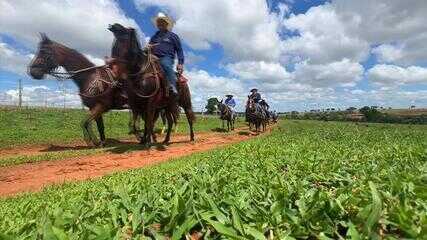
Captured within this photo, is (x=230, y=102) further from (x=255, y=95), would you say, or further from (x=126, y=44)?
(x=126, y=44)

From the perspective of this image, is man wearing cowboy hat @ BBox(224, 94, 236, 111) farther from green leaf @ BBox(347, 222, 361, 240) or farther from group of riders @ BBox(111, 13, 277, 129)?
green leaf @ BBox(347, 222, 361, 240)

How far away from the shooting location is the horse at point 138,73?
15109 millimetres

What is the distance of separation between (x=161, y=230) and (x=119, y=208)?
0.87 m

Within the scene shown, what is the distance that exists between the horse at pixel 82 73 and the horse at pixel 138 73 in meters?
0.97

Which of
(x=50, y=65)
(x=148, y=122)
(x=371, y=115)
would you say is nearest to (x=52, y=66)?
(x=50, y=65)

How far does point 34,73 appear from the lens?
16.4 m

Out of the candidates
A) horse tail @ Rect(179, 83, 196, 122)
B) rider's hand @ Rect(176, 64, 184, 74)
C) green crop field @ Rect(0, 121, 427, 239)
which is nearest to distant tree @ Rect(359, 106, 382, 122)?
horse tail @ Rect(179, 83, 196, 122)

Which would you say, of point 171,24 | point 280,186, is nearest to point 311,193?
point 280,186

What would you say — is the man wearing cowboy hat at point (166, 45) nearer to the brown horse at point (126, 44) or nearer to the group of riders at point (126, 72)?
the group of riders at point (126, 72)

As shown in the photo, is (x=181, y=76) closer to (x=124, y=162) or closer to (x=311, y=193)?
(x=124, y=162)

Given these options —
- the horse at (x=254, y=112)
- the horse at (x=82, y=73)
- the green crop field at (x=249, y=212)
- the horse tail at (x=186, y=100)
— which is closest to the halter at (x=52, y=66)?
the horse at (x=82, y=73)

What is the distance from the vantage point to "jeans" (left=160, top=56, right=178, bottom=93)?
1577 centimetres

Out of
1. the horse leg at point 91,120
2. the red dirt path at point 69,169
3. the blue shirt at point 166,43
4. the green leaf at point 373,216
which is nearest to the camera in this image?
the green leaf at point 373,216

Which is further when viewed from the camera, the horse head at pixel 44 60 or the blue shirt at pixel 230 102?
the blue shirt at pixel 230 102
